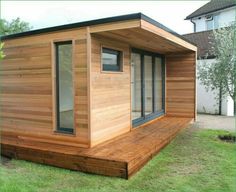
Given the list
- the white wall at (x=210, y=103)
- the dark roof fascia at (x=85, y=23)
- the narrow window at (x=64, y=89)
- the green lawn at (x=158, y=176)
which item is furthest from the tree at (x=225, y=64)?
the white wall at (x=210, y=103)

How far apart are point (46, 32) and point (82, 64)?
1047 mm

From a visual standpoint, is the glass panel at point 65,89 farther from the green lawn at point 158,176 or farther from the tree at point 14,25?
the tree at point 14,25

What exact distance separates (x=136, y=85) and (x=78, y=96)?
244cm

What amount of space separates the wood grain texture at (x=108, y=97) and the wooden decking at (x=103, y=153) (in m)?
0.24

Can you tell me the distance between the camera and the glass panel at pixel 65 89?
16.8 ft

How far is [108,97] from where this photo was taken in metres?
5.45

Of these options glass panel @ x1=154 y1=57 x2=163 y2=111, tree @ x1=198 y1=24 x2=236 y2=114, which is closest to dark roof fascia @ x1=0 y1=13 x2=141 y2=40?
tree @ x1=198 y1=24 x2=236 y2=114

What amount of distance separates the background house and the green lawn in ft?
18.7

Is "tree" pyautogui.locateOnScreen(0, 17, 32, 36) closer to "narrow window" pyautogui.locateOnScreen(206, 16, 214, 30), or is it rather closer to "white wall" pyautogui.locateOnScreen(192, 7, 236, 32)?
"white wall" pyautogui.locateOnScreen(192, 7, 236, 32)

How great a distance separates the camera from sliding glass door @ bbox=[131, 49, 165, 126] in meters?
6.97

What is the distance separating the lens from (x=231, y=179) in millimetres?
3959

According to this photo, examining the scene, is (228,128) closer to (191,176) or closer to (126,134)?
(126,134)

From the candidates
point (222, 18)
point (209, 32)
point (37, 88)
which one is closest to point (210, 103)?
point (209, 32)

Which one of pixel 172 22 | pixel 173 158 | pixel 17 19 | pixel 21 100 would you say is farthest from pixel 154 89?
pixel 172 22
